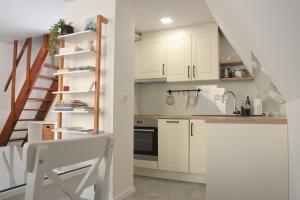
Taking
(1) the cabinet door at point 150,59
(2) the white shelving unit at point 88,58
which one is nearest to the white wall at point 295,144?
(2) the white shelving unit at point 88,58

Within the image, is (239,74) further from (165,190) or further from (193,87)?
(165,190)

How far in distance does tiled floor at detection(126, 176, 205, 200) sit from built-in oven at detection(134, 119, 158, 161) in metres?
0.36

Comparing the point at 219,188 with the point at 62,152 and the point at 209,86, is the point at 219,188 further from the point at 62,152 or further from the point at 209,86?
the point at 209,86

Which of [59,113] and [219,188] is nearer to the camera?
[219,188]

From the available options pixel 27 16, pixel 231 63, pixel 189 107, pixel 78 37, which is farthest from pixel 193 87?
pixel 27 16

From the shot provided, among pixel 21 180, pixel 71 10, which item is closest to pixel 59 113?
pixel 71 10

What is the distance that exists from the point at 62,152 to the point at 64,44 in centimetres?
249

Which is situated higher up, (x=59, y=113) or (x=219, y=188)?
(x=59, y=113)

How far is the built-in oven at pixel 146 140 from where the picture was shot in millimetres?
3559

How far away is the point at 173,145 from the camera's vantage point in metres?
3.43

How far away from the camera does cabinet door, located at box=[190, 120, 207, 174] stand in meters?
3.24

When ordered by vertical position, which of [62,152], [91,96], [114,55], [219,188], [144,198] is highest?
[114,55]

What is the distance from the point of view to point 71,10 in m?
2.93

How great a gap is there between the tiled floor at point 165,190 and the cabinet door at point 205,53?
165 centimetres
